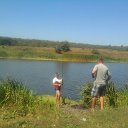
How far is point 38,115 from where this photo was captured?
36.9 feet

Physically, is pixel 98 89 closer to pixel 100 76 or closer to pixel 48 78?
pixel 100 76

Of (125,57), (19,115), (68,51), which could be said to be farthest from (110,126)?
(125,57)

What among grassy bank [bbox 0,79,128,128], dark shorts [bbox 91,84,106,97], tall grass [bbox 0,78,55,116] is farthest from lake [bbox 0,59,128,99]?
dark shorts [bbox 91,84,106,97]

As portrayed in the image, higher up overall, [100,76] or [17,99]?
[100,76]

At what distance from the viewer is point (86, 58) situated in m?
94.6

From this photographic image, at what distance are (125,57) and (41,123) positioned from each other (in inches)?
4027

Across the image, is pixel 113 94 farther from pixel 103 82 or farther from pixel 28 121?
pixel 28 121

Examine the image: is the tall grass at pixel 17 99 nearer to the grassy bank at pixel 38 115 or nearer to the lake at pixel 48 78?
the grassy bank at pixel 38 115

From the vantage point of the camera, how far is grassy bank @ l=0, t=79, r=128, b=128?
965 centimetres

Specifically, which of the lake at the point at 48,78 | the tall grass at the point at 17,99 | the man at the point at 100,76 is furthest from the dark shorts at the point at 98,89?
the lake at the point at 48,78

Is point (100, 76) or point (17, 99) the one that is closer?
point (17, 99)

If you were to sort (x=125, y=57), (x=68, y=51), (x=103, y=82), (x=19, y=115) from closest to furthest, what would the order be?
(x=19, y=115) → (x=103, y=82) → (x=68, y=51) → (x=125, y=57)

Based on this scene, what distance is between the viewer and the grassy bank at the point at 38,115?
965 cm

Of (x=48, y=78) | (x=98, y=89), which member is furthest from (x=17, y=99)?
(x=48, y=78)
